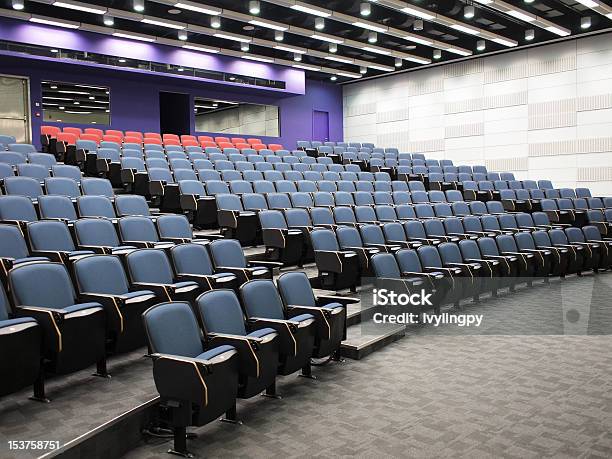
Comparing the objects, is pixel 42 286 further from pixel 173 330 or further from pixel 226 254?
pixel 226 254

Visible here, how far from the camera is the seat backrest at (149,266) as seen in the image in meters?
2.01

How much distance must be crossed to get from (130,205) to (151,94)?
433cm

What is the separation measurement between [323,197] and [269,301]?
211 cm

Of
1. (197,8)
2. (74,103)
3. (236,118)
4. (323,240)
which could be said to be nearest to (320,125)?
(236,118)

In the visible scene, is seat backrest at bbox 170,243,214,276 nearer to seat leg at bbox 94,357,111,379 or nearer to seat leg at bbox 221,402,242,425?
seat leg at bbox 94,357,111,379

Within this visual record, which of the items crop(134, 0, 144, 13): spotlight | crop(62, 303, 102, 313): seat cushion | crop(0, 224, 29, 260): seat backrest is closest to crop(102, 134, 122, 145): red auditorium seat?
crop(134, 0, 144, 13): spotlight

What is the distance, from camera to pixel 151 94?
695 cm

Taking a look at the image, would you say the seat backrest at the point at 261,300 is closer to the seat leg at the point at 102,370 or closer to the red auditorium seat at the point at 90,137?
the seat leg at the point at 102,370

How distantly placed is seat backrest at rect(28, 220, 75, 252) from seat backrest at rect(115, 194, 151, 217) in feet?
2.20

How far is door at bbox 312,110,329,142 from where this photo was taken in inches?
348

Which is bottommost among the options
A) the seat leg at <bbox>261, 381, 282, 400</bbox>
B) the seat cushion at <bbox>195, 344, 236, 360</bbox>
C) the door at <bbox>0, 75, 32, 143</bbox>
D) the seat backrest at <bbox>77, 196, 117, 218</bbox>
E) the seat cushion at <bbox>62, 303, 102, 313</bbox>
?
the seat leg at <bbox>261, 381, 282, 400</bbox>

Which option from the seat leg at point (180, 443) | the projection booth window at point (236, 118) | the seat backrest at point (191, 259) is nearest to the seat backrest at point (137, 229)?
the seat backrest at point (191, 259)

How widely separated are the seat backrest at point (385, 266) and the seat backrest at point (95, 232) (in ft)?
3.94

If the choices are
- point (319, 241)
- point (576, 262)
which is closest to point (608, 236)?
point (576, 262)
